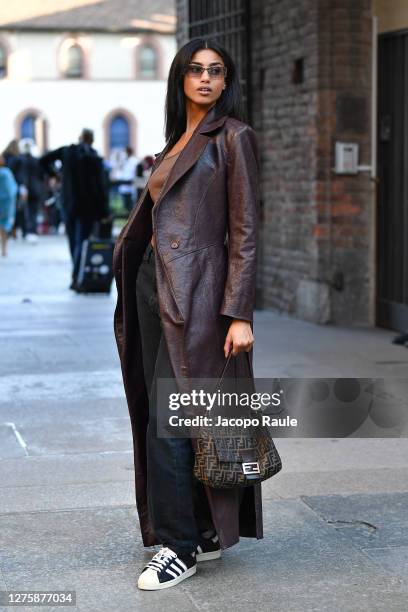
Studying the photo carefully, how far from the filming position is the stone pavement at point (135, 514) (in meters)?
4.30

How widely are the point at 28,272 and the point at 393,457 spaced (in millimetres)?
Result: 11764

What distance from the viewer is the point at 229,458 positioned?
A: 4.25 meters

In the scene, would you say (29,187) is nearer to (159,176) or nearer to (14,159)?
(14,159)

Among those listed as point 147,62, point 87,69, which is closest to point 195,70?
point 87,69

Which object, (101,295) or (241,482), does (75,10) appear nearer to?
(101,295)

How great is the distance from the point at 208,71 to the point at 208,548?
169 centimetres

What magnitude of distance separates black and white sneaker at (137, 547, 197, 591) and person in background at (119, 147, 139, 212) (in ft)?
79.2

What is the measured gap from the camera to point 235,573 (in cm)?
449

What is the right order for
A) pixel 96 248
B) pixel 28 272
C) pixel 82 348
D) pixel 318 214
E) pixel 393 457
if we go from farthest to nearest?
pixel 28 272, pixel 96 248, pixel 318 214, pixel 82 348, pixel 393 457

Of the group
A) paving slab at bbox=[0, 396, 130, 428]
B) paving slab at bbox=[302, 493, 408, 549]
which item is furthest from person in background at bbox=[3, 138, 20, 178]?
paving slab at bbox=[302, 493, 408, 549]

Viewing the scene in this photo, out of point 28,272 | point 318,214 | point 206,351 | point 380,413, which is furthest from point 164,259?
point 28,272

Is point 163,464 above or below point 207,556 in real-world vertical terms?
above

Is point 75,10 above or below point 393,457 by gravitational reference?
above

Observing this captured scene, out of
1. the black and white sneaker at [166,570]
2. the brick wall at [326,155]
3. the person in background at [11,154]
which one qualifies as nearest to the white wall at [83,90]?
the person in background at [11,154]
